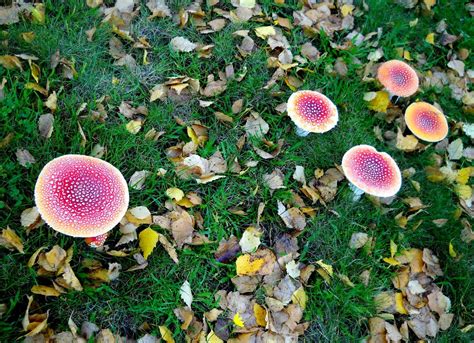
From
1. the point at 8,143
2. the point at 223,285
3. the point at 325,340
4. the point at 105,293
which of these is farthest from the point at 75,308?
the point at 325,340

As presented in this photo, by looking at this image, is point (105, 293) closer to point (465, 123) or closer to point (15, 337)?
point (15, 337)

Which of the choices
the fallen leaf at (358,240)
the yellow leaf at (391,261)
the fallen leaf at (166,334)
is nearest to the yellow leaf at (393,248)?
the yellow leaf at (391,261)

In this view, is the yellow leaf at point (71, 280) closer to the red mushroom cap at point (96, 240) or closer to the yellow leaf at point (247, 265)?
the red mushroom cap at point (96, 240)

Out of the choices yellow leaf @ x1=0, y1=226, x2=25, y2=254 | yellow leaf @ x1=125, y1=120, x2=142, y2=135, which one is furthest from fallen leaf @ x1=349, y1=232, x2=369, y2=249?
yellow leaf @ x1=0, y1=226, x2=25, y2=254

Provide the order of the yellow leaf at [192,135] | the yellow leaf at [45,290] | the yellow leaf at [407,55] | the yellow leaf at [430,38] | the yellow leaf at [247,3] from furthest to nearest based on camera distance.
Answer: the yellow leaf at [430,38], the yellow leaf at [407,55], the yellow leaf at [247,3], the yellow leaf at [192,135], the yellow leaf at [45,290]

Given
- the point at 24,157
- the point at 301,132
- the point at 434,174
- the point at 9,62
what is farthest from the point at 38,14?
the point at 434,174

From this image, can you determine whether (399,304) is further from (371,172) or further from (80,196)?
(80,196)

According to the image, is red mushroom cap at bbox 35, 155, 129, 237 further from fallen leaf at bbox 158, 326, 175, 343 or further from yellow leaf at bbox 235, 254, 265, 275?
yellow leaf at bbox 235, 254, 265, 275
